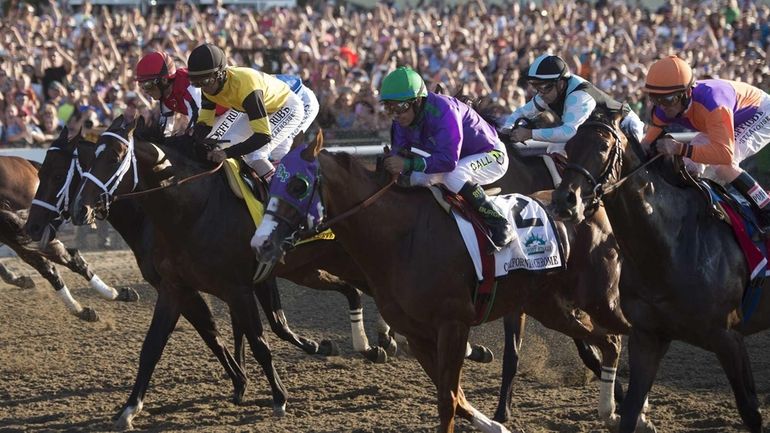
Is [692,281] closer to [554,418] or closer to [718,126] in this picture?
[718,126]

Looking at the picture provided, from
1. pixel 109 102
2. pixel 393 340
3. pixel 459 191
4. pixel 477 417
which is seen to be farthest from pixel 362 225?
pixel 109 102

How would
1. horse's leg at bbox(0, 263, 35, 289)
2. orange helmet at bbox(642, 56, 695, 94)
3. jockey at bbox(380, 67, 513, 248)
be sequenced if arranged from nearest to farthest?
orange helmet at bbox(642, 56, 695, 94) < jockey at bbox(380, 67, 513, 248) < horse's leg at bbox(0, 263, 35, 289)

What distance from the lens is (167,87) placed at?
7258 millimetres

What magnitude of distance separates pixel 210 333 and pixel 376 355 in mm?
1283

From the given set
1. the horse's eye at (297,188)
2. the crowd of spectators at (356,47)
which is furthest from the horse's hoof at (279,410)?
the crowd of spectators at (356,47)

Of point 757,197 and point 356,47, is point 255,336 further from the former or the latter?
point 356,47

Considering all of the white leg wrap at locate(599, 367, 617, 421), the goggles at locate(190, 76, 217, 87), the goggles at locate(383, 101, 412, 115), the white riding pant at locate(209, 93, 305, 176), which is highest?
the goggles at locate(383, 101, 412, 115)

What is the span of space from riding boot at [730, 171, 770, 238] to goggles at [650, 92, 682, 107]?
2.01 feet

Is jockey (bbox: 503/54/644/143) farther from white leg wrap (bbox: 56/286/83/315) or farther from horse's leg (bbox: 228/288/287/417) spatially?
white leg wrap (bbox: 56/286/83/315)

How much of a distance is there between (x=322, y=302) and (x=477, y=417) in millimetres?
4353

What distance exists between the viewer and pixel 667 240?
5160mm

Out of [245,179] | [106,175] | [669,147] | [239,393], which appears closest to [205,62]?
[245,179]

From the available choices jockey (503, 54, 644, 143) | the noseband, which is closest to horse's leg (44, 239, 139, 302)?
jockey (503, 54, 644, 143)

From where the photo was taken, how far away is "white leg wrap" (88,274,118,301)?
897 cm
